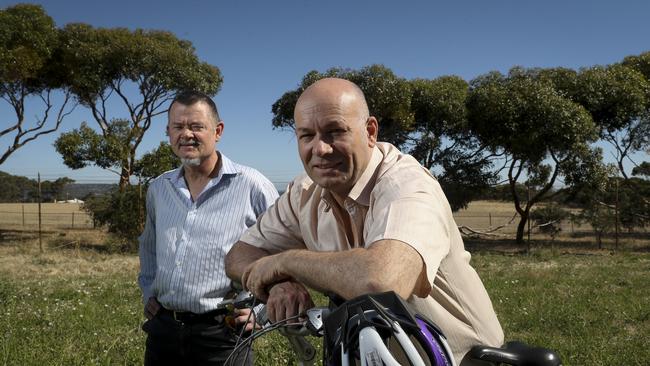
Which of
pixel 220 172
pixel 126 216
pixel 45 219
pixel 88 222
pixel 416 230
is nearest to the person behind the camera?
pixel 416 230

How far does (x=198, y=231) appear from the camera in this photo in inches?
120

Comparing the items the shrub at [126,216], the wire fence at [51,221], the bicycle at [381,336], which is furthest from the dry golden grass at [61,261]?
the bicycle at [381,336]

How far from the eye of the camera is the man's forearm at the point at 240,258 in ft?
6.34

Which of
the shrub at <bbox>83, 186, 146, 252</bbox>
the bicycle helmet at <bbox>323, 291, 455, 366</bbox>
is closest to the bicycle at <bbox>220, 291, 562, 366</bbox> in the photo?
the bicycle helmet at <bbox>323, 291, 455, 366</bbox>

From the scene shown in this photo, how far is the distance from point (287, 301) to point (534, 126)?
1690 centimetres

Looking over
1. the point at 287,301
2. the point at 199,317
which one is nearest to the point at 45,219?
the point at 199,317

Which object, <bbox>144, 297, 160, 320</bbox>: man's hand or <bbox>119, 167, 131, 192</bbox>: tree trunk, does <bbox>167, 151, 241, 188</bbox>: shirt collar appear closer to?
<bbox>144, 297, 160, 320</bbox>: man's hand

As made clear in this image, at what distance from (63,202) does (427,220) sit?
39538 millimetres

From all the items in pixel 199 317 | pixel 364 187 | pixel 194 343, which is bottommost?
pixel 194 343

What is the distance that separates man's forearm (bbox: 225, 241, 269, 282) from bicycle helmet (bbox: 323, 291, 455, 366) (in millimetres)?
898

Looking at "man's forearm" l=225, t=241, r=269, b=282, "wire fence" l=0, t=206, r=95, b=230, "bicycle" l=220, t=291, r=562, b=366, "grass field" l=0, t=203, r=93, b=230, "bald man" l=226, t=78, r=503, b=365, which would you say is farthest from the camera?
"grass field" l=0, t=203, r=93, b=230

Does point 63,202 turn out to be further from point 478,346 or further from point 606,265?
point 478,346

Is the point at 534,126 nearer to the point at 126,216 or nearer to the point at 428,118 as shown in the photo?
the point at 428,118

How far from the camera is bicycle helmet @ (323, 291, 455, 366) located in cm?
95
